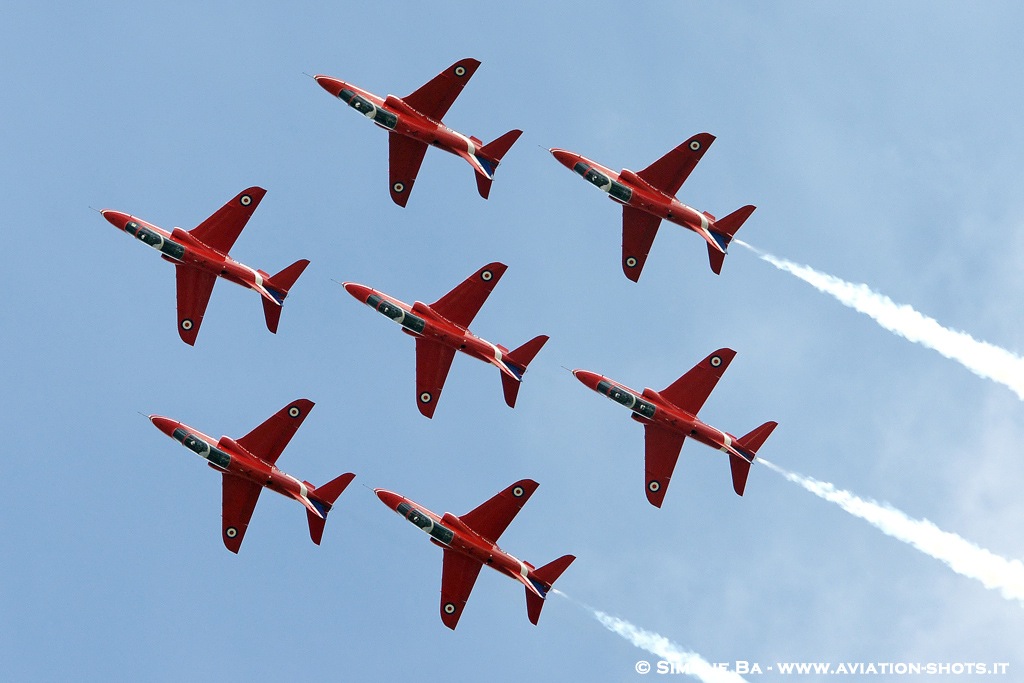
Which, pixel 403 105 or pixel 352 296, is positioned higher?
pixel 403 105

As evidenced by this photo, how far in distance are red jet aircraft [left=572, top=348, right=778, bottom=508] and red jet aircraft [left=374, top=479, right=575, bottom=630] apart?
7.47m

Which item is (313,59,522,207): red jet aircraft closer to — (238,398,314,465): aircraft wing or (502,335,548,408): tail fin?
(502,335,548,408): tail fin

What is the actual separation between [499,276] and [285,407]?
48.9 ft

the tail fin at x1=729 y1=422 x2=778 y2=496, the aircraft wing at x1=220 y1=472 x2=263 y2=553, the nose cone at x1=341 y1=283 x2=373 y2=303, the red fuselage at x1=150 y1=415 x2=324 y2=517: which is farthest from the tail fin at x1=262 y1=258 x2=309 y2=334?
the tail fin at x1=729 y1=422 x2=778 y2=496

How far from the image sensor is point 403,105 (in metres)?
95.3

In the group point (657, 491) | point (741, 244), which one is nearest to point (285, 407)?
point (657, 491)

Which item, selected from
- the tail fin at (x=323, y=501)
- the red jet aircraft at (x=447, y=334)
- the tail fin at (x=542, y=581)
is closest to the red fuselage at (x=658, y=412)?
the red jet aircraft at (x=447, y=334)

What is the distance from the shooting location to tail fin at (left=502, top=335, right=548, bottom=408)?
308ft

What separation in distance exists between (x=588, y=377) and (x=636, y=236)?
31.0 ft

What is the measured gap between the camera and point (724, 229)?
9494cm

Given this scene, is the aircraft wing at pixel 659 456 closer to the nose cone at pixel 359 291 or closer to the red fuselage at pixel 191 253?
the nose cone at pixel 359 291

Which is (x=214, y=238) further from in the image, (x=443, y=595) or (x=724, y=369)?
(x=724, y=369)

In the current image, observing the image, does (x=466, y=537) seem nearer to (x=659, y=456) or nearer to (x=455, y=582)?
(x=455, y=582)

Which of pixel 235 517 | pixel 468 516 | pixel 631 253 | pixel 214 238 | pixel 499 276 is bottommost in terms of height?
pixel 235 517
